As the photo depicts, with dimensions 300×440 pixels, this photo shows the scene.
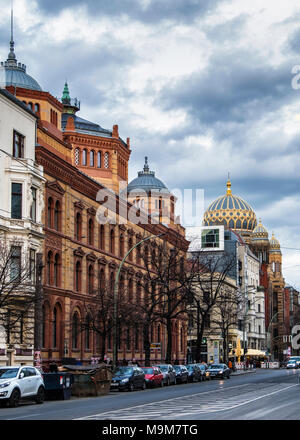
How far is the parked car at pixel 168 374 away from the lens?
51.7 metres

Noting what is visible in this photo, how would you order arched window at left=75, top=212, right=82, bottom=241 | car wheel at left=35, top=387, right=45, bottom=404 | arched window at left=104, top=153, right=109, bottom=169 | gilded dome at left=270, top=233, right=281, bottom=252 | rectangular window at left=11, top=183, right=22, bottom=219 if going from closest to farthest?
car wheel at left=35, top=387, right=45, bottom=404, rectangular window at left=11, top=183, right=22, bottom=219, arched window at left=75, top=212, right=82, bottom=241, arched window at left=104, top=153, right=109, bottom=169, gilded dome at left=270, top=233, right=281, bottom=252

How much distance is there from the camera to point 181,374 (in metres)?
55.9

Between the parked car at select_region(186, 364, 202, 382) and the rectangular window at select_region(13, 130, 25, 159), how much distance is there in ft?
68.6

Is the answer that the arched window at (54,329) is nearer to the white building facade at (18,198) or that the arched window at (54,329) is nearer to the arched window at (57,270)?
the arched window at (57,270)

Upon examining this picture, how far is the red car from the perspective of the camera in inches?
1891

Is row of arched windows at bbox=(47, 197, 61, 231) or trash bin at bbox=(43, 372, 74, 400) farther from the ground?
row of arched windows at bbox=(47, 197, 61, 231)

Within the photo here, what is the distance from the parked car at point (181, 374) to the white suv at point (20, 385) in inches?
888

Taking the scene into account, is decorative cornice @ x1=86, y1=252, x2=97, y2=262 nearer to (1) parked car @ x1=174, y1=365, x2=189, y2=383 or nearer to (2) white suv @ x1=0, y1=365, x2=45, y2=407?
(1) parked car @ x1=174, y1=365, x2=189, y2=383

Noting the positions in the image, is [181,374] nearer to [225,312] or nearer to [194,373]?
[194,373]

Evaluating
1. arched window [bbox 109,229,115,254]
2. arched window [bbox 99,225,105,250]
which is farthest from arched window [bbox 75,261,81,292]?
arched window [bbox 109,229,115,254]

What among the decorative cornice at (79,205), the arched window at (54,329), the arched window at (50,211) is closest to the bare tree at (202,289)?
the decorative cornice at (79,205)

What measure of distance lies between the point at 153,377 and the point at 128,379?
5.09 m

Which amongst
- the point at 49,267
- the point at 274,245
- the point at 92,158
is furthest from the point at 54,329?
the point at 274,245
